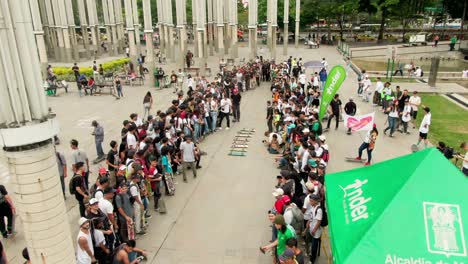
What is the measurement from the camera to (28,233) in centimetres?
514

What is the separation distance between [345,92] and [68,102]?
16722 millimetres

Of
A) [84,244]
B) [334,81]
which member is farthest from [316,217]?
[334,81]

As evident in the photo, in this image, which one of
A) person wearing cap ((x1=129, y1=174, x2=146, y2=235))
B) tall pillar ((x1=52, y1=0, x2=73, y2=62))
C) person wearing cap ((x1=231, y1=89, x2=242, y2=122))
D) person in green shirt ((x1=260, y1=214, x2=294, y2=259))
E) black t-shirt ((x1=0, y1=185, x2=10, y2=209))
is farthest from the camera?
tall pillar ((x1=52, y1=0, x2=73, y2=62))

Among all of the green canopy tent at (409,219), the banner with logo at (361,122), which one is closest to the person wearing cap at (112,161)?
the green canopy tent at (409,219)

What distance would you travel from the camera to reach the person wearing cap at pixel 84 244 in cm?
599

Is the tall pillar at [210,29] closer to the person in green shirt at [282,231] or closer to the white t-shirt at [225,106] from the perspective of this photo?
→ the white t-shirt at [225,106]

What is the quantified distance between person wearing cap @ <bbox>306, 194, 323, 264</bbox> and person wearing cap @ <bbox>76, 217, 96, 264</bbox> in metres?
3.85

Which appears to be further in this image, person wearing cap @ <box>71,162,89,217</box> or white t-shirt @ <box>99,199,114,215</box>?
person wearing cap @ <box>71,162,89,217</box>

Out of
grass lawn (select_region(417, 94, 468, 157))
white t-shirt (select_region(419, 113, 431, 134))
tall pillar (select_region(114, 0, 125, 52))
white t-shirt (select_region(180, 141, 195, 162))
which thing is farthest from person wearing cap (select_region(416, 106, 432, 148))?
tall pillar (select_region(114, 0, 125, 52))

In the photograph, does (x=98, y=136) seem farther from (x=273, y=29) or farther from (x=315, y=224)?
(x=273, y=29)

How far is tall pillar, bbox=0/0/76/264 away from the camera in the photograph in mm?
4547

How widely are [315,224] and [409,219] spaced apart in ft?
7.49

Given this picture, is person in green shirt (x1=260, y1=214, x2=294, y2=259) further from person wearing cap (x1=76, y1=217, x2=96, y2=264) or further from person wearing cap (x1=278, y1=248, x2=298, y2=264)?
person wearing cap (x1=76, y1=217, x2=96, y2=264)

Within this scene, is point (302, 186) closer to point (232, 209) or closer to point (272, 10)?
point (232, 209)
